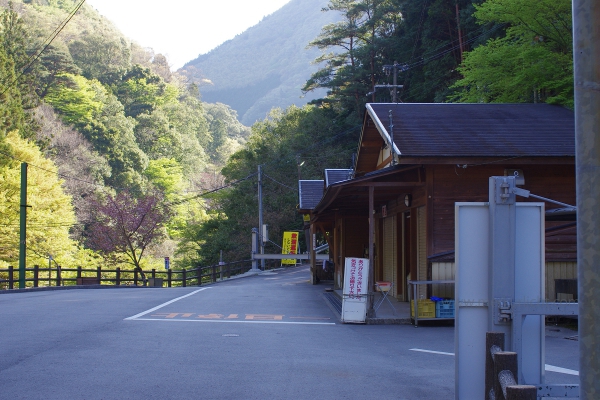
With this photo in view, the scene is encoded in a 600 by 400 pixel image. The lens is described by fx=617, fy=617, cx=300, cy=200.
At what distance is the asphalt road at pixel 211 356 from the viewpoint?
21.0 ft

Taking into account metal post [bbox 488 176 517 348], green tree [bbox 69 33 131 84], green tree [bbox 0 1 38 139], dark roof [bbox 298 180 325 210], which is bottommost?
metal post [bbox 488 176 517 348]

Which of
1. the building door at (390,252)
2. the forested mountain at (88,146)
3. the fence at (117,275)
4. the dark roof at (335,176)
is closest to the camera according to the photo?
the building door at (390,252)

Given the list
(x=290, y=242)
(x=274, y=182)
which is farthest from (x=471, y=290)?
(x=274, y=182)

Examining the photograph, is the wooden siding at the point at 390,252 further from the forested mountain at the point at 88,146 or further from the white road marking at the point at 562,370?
the forested mountain at the point at 88,146

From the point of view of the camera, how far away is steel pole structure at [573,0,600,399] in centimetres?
287

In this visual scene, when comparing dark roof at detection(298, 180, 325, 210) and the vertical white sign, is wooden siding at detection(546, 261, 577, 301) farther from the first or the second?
dark roof at detection(298, 180, 325, 210)

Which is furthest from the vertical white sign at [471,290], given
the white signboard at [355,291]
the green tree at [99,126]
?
the green tree at [99,126]

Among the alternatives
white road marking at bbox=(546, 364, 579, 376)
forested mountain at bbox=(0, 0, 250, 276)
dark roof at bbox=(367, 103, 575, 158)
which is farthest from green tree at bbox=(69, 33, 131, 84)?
white road marking at bbox=(546, 364, 579, 376)

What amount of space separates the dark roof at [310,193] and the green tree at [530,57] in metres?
10.0

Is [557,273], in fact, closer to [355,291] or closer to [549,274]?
[549,274]

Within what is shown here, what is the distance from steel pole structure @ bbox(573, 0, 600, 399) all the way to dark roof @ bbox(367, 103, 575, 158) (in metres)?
10.6

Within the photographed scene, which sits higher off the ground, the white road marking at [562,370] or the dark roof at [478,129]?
the dark roof at [478,129]

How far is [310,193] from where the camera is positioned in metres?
33.1

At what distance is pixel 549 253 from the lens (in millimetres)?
13414
